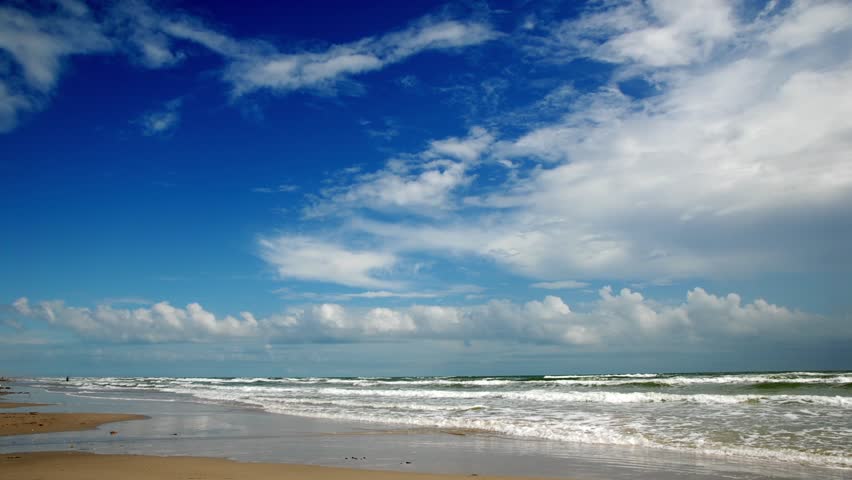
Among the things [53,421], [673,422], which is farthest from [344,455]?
[53,421]

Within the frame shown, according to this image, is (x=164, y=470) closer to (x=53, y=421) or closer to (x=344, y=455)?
(x=344, y=455)

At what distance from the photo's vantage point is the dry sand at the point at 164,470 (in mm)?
8859

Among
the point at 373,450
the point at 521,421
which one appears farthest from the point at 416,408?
the point at 373,450

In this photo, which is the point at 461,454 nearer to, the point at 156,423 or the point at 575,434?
the point at 575,434

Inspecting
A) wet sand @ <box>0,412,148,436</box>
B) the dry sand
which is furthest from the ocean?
wet sand @ <box>0,412,148,436</box>

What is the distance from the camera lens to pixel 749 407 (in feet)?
65.9

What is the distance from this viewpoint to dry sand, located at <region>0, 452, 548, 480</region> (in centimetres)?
886

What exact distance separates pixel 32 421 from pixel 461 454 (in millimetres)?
15753

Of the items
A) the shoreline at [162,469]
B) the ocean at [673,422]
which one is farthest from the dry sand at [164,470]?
the ocean at [673,422]

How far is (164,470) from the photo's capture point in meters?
9.43

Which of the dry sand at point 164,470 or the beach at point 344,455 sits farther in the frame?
the beach at point 344,455

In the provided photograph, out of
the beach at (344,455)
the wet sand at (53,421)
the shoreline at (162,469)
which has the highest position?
the shoreline at (162,469)

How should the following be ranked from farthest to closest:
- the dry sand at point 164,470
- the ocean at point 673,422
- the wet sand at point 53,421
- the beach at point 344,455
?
the wet sand at point 53,421
the ocean at point 673,422
the beach at point 344,455
the dry sand at point 164,470

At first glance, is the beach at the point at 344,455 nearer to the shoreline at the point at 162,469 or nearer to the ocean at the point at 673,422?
the shoreline at the point at 162,469
